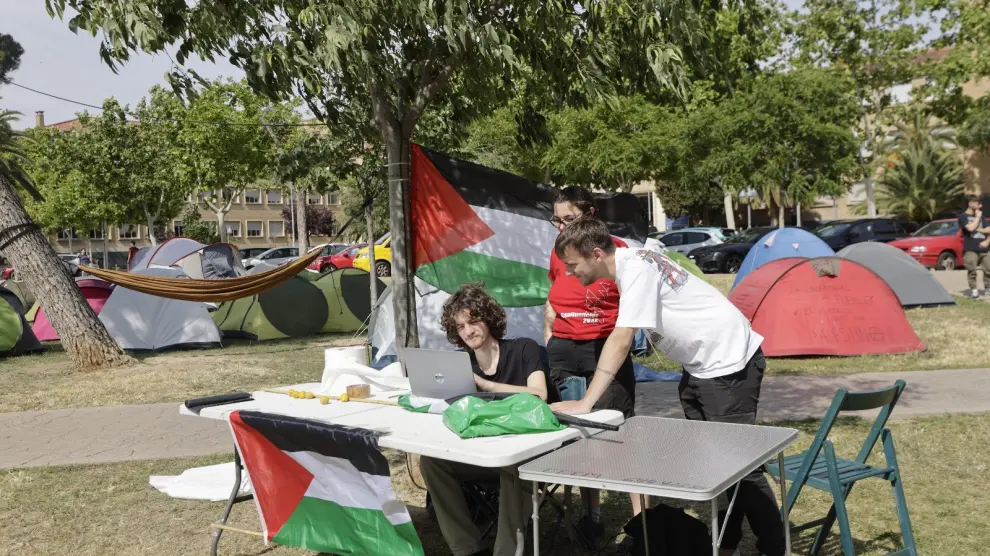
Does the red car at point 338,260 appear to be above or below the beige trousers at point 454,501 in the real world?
above

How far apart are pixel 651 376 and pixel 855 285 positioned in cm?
275

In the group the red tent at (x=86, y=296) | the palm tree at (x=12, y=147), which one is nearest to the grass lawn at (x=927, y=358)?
the red tent at (x=86, y=296)

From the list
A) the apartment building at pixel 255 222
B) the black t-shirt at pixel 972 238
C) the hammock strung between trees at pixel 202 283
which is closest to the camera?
the hammock strung between trees at pixel 202 283

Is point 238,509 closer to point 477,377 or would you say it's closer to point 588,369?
point 477,377

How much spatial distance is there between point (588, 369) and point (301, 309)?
402 inches

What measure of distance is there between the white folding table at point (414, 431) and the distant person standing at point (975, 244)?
1294 centimetres

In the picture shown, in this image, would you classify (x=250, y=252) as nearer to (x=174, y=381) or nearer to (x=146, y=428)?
(x=174, y=381)

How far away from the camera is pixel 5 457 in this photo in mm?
6598

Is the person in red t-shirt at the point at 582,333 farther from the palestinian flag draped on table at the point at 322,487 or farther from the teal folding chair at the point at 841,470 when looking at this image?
the palestinian flag draped on table at the point at 322,487

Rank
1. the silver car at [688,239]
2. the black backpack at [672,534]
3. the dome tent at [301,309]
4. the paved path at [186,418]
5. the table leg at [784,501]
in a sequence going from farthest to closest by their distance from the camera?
1. the silver car at [688,239]
2. the dome tent at [301,309]
3. the paved path at [186,418]
4. the black backpack at [672,534]
5. the table leg at [784,501]

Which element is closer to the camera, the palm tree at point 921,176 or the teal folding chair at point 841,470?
the teal folding chair at point 841,470

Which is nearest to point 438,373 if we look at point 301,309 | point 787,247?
point 301,309

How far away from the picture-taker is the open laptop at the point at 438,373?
12.7ft

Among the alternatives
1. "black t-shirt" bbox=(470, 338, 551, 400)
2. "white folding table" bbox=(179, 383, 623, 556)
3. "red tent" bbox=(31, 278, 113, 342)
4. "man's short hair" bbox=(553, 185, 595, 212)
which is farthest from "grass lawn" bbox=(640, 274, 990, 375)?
"red tent" bbox=(31, 278, 113, 342)
